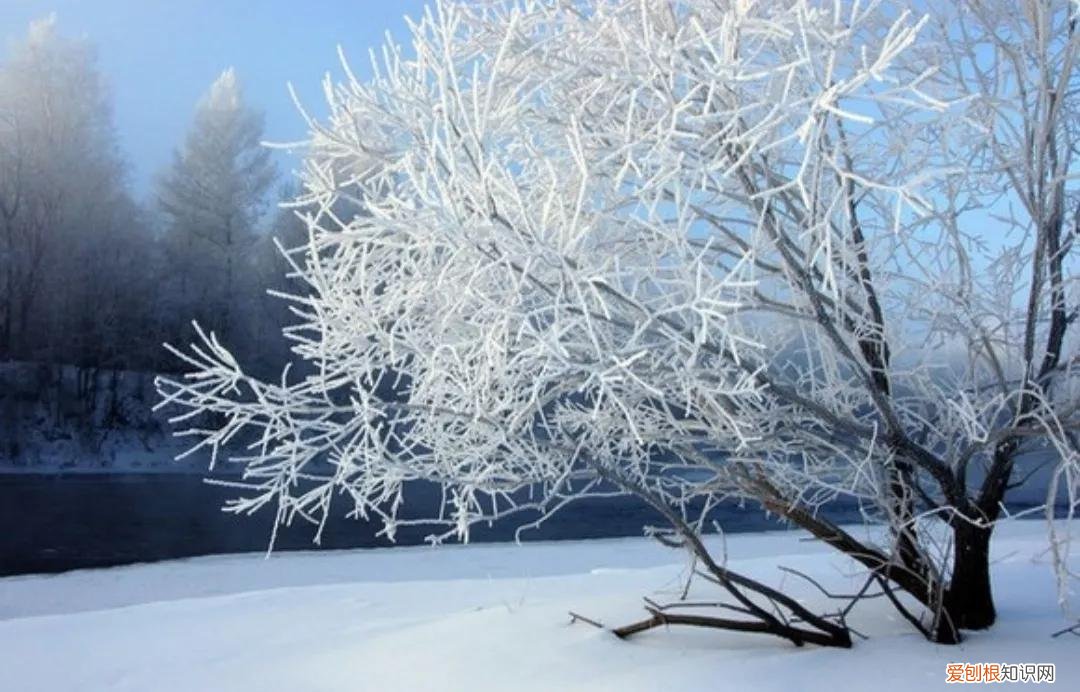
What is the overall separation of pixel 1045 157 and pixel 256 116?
114ft

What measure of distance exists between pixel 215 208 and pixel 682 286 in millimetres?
32928

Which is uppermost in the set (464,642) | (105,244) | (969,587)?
(105,244)

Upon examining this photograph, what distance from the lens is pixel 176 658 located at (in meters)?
5.53

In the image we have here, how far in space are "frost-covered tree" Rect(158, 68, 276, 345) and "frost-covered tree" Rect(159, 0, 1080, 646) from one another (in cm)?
3017

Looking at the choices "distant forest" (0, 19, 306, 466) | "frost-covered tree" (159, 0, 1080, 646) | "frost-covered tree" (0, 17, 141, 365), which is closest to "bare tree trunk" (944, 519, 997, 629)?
"frost-covered tree" (159, 0, 1080, 646)

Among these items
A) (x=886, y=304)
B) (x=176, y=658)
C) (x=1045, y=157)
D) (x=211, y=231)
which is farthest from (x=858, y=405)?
(x=211, y=231)

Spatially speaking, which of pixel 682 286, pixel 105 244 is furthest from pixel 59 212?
pixel 682 286

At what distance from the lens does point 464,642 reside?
198 inches

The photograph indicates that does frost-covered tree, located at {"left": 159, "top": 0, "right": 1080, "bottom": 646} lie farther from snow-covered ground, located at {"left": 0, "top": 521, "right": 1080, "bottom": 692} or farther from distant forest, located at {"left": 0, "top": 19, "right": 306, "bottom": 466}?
distant forest, located at {"left": 0, "top": 19, "right": 306, "bottom": 466}

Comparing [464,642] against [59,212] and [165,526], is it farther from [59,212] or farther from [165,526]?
[59,212]

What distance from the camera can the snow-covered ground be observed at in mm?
4145

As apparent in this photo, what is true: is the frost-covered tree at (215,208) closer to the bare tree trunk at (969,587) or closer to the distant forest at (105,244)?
the distant forest at (105,244)

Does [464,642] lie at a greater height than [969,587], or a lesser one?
lesser

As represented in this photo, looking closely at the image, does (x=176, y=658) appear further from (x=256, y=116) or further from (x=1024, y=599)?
(x=256, y=116)
